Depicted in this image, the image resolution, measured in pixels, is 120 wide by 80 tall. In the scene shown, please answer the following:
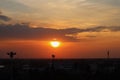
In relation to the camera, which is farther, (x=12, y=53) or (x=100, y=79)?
(x=100, y=79)

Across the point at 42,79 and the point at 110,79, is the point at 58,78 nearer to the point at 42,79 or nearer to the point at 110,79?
the point at 42,79

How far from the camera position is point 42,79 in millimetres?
64188

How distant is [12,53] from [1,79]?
18.7 metres

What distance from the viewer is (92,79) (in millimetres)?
65938

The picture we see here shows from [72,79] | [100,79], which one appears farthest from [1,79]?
[100,79]

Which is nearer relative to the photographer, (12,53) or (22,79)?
(12,53)

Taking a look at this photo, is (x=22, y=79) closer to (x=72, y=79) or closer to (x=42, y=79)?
(x=42, y=79)

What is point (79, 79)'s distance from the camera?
65.1 meters

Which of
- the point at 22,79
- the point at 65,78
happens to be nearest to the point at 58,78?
the point at 65,78

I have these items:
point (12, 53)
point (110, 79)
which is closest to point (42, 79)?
point (110, 79)

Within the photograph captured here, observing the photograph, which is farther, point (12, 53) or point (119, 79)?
point (119, 79)

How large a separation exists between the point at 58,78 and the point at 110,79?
31.3 ft

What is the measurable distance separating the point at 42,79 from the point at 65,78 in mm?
4282

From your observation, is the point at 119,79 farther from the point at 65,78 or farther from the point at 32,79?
the point at 32,79
